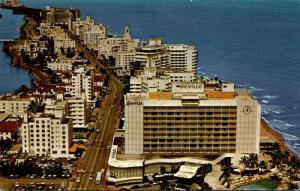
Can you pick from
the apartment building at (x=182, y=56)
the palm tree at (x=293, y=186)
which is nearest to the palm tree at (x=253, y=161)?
the palm tree at (x=293, y=186)

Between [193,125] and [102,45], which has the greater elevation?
[102,45]

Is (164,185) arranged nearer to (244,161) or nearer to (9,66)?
(244,161)

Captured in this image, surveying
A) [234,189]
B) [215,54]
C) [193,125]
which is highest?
[215,54]

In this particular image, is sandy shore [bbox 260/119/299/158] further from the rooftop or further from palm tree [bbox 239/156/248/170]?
the rooftop

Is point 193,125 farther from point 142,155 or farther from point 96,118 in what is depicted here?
point 96,118

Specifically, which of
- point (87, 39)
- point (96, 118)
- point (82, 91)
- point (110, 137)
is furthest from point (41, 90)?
point (87, 39)

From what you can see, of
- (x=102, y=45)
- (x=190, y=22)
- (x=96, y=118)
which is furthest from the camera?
(x=190, y=22)

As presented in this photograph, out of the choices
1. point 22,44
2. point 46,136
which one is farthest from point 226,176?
point 22,44

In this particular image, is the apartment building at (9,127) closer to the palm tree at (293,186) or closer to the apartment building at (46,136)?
the apartment building at (46,136)
